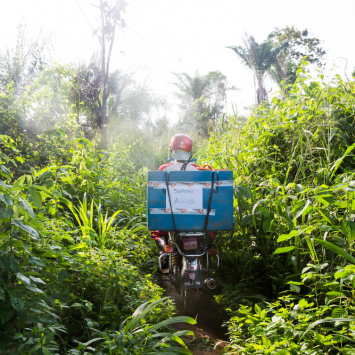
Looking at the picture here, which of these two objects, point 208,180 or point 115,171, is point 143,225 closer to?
point 208,180

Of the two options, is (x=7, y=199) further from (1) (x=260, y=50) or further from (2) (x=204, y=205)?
(1) (x=260, y=50)

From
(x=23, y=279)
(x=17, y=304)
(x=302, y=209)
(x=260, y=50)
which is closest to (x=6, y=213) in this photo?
(x=23, y=279)

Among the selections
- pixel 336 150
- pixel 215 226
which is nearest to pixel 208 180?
pixel 215 226

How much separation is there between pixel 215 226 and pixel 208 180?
421mm

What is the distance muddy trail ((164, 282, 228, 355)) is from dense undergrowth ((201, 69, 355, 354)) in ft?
0.58

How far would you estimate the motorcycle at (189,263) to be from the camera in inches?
101

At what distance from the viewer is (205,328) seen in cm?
264

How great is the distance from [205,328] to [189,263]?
23.8 inches

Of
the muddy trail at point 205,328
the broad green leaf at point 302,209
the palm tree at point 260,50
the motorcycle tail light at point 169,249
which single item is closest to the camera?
the broad green leaf at point 302,209

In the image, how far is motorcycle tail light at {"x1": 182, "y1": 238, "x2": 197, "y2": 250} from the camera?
267 cm

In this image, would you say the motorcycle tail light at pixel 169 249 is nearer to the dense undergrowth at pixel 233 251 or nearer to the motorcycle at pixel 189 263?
the motorcycle at pixel 189 263

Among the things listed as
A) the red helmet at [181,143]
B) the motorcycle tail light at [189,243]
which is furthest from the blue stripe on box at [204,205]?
the red helmet at [181,143]

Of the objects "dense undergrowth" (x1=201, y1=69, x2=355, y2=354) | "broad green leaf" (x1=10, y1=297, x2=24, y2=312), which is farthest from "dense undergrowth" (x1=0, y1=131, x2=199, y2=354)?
"dense undergrowth" (x1=201, y1=69, x2=355, y2=354)

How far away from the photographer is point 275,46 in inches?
854
